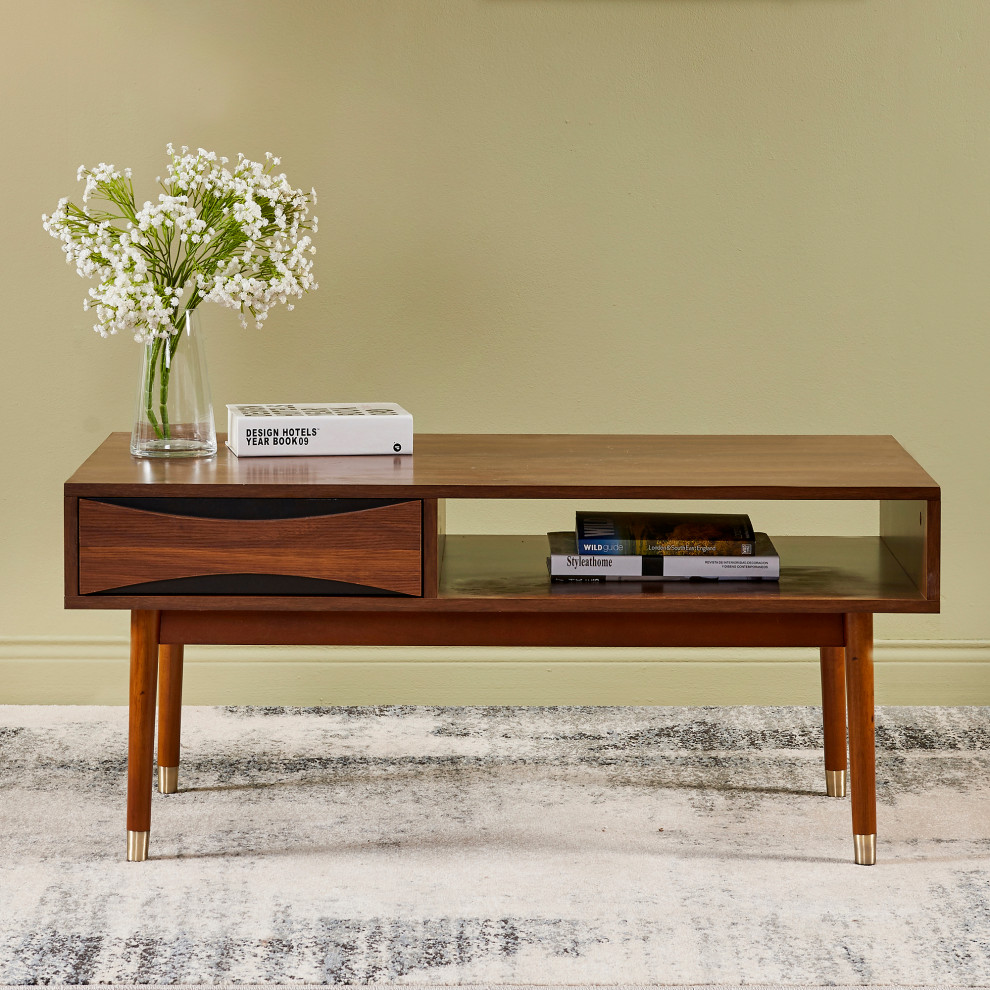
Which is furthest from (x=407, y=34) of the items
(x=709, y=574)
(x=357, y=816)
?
(x=357, y=816)

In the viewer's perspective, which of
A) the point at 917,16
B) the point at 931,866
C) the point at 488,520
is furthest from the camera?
the point at 488,520

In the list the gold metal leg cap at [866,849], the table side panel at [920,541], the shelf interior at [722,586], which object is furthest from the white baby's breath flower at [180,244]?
the gold metal leg cap at [866,849]

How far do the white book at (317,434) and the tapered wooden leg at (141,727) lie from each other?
33 centimetres

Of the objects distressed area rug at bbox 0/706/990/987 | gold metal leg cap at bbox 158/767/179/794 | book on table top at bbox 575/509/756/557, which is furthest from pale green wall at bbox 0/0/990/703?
book on table top at bbox 575/509/756/557

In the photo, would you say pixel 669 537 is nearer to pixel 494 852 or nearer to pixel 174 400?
pixel 494 852

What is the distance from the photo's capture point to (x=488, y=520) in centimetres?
275

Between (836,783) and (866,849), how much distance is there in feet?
0.99

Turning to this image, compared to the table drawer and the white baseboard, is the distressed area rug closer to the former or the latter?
the white baseboard

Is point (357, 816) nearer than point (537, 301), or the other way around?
point (357, 816)

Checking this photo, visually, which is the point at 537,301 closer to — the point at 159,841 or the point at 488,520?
the point at 488,520

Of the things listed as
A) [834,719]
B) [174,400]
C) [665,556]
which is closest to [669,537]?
[665,556]

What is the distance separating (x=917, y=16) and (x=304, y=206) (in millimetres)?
1384

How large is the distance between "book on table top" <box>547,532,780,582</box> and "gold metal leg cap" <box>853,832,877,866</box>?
1.47ft

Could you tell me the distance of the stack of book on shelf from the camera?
6.43ft
